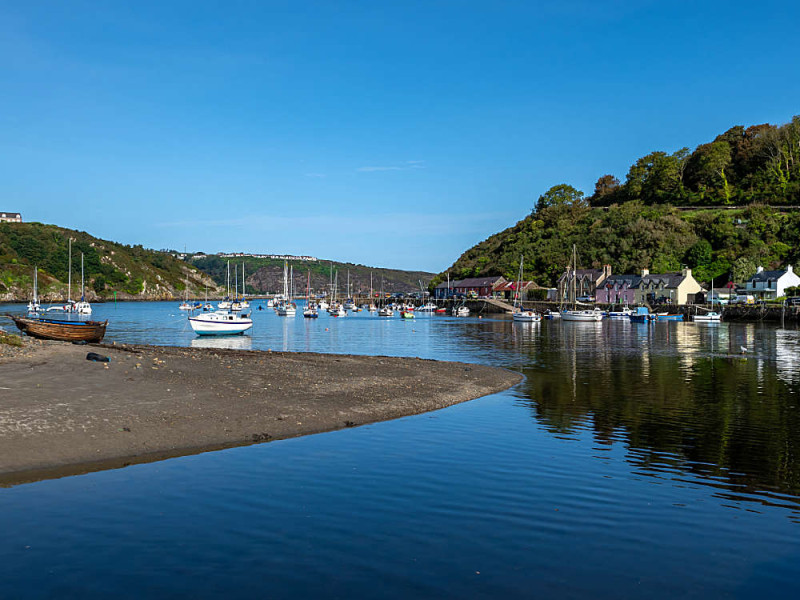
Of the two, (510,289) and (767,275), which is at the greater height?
(767,275)

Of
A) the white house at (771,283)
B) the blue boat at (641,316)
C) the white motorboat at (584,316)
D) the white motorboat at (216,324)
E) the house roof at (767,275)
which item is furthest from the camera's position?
the house roof at (767,275)

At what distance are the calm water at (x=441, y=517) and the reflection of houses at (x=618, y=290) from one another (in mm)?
139119

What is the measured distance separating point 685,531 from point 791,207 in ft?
679

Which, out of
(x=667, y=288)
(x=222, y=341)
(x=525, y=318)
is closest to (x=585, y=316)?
(x=525, y=318)

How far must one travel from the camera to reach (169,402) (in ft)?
71.4

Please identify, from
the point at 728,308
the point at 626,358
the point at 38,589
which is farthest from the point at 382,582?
the point at 728,308

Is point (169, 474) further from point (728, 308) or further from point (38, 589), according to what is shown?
point (728, 308)

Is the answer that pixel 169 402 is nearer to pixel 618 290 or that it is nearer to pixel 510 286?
pixel 618 290

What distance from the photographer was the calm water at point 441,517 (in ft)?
32.7

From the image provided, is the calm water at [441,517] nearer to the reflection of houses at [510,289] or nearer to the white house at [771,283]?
the white house at [771,283]

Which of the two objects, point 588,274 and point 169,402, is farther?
point 588,274

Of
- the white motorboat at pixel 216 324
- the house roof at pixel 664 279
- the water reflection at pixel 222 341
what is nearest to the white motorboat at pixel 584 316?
the house roof at pixel 664 279

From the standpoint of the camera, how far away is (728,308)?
122 meters

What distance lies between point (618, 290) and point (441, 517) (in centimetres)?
15801
